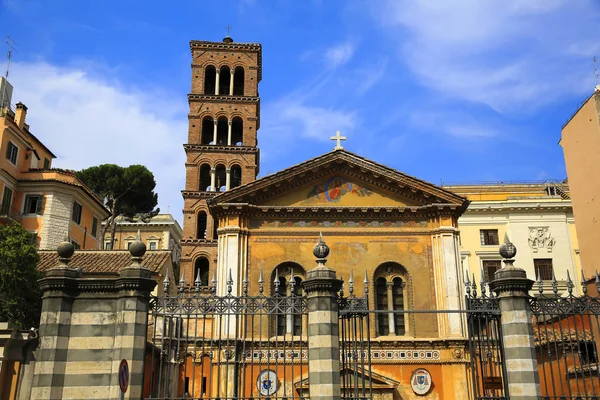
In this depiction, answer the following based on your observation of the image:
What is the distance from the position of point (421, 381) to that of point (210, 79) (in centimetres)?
2919

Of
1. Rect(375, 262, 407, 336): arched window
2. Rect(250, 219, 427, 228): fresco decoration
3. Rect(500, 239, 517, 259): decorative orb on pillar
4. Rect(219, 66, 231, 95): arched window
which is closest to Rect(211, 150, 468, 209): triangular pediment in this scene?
Rect(250, 219, 427, 228): fresco decoration

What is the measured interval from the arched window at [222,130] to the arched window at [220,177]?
1785 millimetres

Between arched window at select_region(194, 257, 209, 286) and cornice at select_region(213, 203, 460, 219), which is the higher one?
arched window at select_region(194, 257, 209, 286)

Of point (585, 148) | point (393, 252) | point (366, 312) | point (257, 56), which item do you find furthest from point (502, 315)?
point (257, 56)

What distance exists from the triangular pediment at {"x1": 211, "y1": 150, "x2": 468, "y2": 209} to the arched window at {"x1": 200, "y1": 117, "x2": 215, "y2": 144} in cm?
1726

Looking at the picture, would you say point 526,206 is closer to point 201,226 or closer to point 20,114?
point 201,226

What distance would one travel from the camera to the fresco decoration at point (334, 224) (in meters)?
28.4

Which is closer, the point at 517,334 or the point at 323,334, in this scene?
the point at 323,334

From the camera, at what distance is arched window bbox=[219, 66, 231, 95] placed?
4694 centimetres

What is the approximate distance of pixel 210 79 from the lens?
4697cm

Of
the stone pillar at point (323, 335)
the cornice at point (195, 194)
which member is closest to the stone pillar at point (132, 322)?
the stone pillar at point (323, 335)

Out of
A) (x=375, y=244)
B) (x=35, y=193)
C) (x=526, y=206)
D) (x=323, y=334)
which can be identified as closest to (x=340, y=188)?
(x=375, y=244)

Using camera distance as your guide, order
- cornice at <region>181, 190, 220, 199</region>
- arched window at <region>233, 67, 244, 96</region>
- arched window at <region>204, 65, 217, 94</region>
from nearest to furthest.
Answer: cornice at <region>181, 190, 220, 199</region>, arched window at <region>204, 65, 217, 94</region>, arched window at <region>233, 67, 244, 96</region>

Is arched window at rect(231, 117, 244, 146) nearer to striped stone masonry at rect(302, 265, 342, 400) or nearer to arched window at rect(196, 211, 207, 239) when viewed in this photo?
arched window at rect(196, 211, 207, 239)
